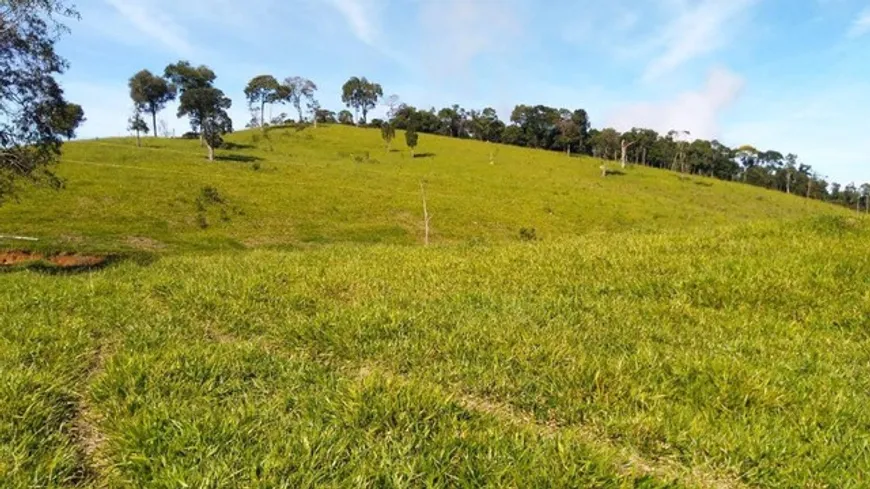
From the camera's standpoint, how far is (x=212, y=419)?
4.21 meters

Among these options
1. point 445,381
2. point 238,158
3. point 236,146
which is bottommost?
point 445,381

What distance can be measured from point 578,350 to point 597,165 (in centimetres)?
9969

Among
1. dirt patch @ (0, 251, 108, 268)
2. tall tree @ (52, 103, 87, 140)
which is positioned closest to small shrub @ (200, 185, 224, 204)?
dirt patch @ (0, 251, 108, 268)

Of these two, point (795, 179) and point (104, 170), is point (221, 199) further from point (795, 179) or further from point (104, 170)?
point (795, 179)

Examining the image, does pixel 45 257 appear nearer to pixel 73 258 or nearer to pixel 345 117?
pixel 73 258

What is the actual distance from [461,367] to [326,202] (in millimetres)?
46606

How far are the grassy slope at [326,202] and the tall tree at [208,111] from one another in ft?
12.2

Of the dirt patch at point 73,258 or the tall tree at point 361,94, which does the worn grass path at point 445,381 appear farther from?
the tall tree at point 361,94

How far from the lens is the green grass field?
385 cm

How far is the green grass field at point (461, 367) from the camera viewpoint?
385 cm

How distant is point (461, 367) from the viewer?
584 centimetres

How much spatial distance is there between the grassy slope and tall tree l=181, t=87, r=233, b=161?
372cm

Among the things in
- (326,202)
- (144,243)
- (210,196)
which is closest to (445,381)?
(144,243)

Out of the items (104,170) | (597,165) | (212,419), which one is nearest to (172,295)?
(212,419)
